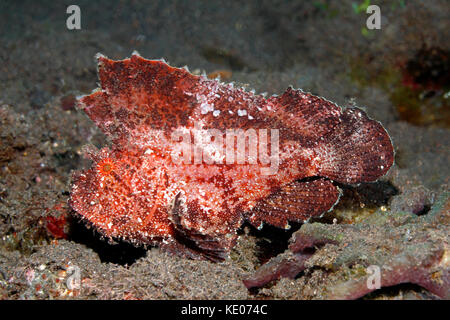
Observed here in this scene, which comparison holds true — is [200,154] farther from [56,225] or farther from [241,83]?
[56,225]

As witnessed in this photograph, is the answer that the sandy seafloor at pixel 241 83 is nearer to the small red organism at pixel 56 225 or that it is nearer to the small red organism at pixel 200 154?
the small red organism at pixel 56 225

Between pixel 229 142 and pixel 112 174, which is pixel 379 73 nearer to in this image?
pixel 229 142

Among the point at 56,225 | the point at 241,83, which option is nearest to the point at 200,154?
the point at 241,83

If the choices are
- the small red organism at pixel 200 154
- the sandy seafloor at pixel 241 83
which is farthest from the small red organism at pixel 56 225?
the small red organism at pixel 200 154

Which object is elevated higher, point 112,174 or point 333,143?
point 333,143

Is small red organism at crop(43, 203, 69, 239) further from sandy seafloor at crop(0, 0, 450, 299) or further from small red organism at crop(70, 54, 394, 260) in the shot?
small red organism at crop(70, 54, 394, 260)
